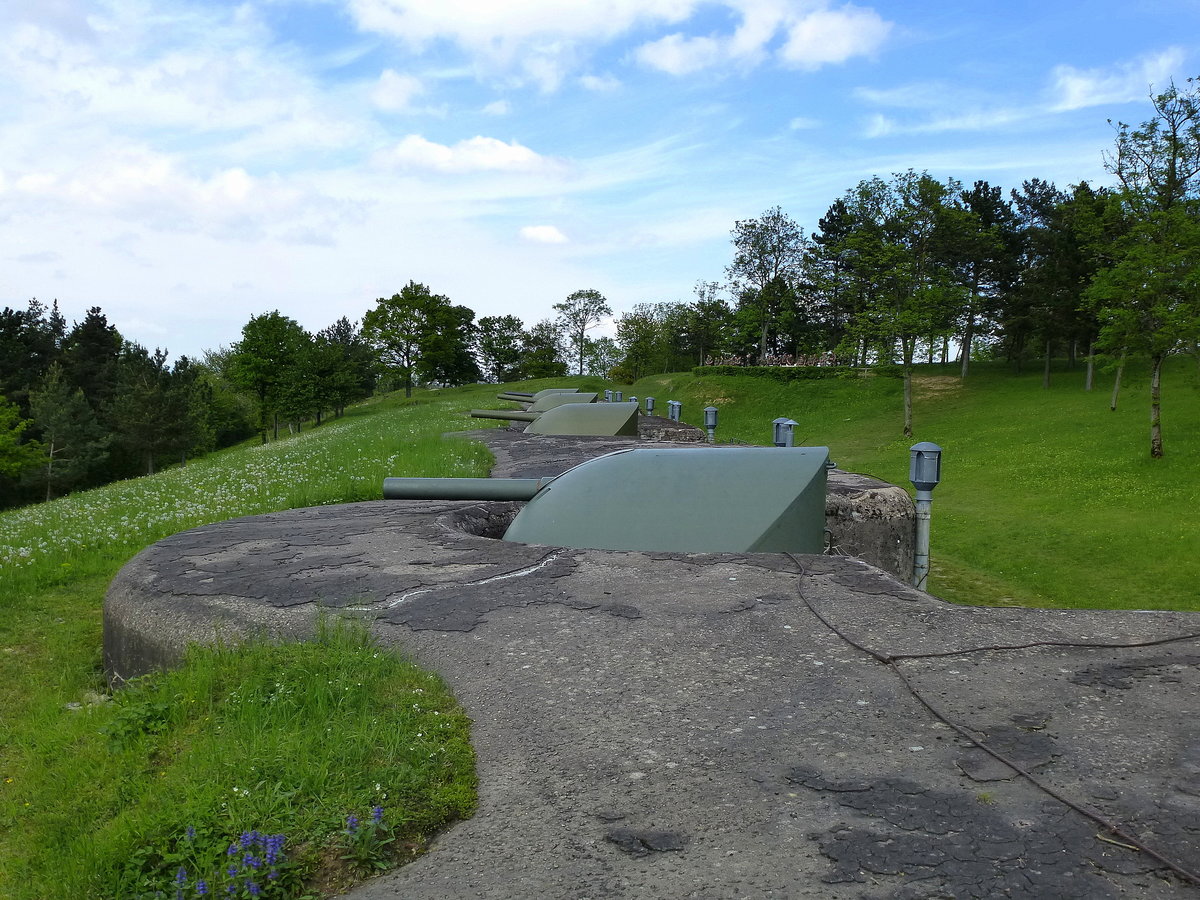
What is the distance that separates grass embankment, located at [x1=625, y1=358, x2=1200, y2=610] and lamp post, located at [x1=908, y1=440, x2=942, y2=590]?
10.6ft

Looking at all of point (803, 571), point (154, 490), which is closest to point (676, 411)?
point (154, 490)

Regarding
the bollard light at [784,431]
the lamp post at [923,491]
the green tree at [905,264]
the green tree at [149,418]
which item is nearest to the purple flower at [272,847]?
the lamp post at [923,491]

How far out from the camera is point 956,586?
11.3 m

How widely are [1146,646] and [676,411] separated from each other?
17.5 metres

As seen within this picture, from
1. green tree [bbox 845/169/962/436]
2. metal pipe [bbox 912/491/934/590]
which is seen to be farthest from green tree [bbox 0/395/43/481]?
metal pipe [bbox 912/491/934/590]

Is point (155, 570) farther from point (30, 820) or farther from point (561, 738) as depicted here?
point (561, 738)

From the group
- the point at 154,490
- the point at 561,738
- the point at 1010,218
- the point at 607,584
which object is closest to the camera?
the point at 561,738

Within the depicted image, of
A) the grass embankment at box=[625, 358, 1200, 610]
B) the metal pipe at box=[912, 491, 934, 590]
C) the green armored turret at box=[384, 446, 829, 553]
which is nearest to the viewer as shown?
the green armored turret at box=[384, 446, 829, 553]

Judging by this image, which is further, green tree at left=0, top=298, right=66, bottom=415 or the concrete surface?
green tree at left=0, top=298, right=66, bottom=415

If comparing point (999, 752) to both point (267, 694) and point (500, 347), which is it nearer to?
point (267, 694)

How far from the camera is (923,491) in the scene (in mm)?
7871

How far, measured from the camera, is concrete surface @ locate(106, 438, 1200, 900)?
2.25 metres

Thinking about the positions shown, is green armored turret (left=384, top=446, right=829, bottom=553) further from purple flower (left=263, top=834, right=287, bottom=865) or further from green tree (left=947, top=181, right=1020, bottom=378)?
green tree (left=947, top=181, right=1020, bottom=378)

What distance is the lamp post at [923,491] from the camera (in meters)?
7.50
